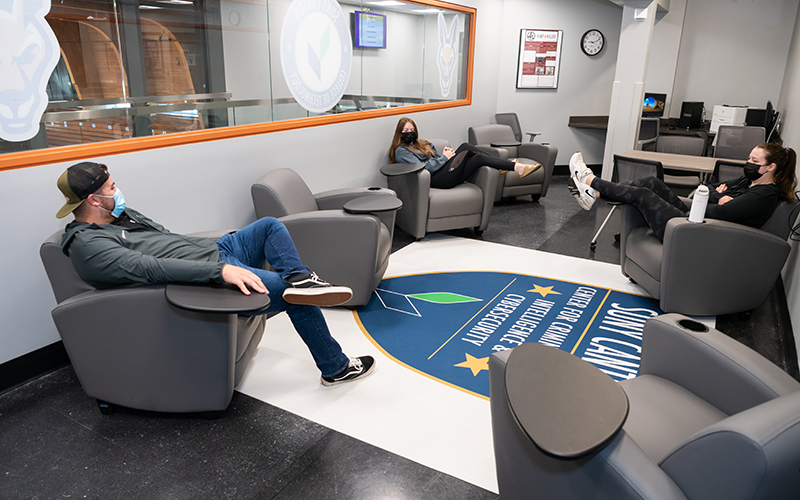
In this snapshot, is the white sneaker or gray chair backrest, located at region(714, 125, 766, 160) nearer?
the white sneaker

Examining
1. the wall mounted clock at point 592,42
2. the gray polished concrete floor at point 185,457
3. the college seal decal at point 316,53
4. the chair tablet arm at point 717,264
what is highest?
→ the wall mounted clock at point 592,42

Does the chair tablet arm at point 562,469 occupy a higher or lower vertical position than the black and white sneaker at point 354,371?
higher

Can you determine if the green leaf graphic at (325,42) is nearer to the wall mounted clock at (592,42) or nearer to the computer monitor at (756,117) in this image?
the wall mounted clock at (592,42)

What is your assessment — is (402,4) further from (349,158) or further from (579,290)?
(579,290)

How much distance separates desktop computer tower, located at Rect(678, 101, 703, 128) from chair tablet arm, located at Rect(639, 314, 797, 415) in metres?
6.82

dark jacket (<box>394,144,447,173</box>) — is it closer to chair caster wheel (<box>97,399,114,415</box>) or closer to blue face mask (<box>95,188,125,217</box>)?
blue face mask (<box>95,188,125,217</box>)

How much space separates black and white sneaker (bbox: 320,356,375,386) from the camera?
8.39 feet

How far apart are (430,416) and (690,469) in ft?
4.34

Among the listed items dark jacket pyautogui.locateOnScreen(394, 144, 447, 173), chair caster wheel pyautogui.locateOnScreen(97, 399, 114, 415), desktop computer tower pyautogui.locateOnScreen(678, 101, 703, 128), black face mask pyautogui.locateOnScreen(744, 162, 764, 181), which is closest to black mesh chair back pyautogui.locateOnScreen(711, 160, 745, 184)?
black face mask pyautogui.locateOnScreen(744, 162, 764, 181)

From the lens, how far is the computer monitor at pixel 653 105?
7.71 metres

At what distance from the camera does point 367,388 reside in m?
2.56

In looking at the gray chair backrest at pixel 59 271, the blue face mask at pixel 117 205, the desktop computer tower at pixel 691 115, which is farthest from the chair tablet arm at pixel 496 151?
the gray chair backrest at pixel 59 271

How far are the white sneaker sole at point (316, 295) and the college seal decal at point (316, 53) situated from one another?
88.1 inches

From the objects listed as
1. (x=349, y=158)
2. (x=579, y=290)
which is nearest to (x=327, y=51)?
(x=349, y=158)
